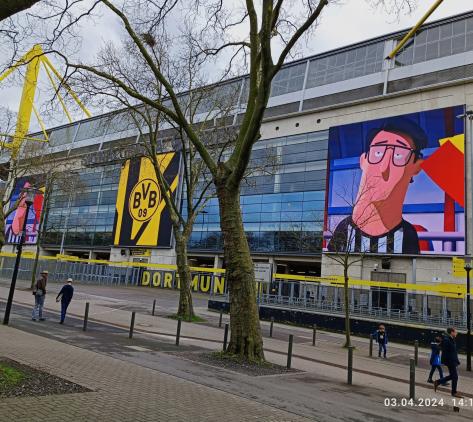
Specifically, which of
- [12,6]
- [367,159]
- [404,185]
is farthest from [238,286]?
[367,159]

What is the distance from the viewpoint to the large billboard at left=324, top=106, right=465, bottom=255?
122ft

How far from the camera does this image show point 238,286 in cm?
1136

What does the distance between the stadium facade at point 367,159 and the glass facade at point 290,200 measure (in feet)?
0.37

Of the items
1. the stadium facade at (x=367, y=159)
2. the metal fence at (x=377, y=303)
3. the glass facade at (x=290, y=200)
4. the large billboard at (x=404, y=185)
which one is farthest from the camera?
the glass facade at (x=290, y=200)

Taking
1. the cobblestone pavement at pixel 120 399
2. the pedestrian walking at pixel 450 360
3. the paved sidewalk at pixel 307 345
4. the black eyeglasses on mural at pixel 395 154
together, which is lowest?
the paved sidewalk at pixel 307 345

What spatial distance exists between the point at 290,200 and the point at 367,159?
9347 mm

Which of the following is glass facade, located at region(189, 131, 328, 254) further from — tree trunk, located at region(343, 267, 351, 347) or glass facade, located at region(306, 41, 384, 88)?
tree trunk, located at region(343, 267, 351, 347)

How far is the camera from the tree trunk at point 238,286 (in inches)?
438

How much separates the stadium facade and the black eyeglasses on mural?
0.10 m

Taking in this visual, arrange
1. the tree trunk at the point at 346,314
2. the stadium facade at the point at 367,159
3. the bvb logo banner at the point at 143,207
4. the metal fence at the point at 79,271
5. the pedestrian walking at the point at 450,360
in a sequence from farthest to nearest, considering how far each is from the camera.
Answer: the bvb logo banner at the point at 143,207, the metal fence at the point at 79,271, the stadium facade at the point at 367,159, the tree trunk at the point at 346,314, the pedestrian walking at the point at 450,360

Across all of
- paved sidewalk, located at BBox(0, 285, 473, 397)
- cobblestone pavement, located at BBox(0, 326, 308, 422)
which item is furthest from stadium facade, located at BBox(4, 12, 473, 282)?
cobblestone pavement, located at BBox(0, 326, 308, 422)

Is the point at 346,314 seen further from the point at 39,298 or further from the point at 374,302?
the point at 39,298

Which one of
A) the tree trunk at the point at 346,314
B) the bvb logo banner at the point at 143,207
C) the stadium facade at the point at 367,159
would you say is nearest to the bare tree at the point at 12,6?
the tree trunk at the point at 346,314

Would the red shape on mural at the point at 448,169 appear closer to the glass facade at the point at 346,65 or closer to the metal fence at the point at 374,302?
the metal fence at the point at 374,302
